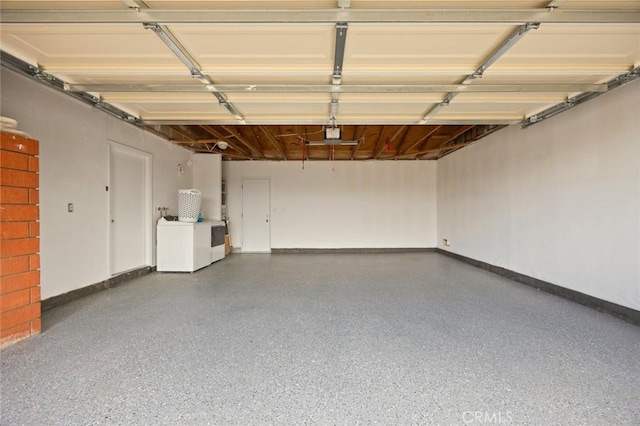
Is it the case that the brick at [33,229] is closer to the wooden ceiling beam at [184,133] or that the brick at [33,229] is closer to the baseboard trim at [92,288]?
the baseboard trim at [92,288]

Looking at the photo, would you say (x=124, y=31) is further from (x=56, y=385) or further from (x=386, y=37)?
(x=56, y=385)

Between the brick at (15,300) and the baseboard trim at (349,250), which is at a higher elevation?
the brick at (15,300)

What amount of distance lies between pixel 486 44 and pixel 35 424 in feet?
12.3

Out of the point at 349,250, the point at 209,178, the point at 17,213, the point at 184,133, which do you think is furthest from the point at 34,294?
the point at 349,250

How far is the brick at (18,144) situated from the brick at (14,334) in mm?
1480

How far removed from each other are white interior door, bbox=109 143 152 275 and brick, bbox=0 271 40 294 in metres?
1.65

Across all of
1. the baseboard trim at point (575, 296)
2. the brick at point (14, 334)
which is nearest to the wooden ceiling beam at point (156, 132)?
the brick at point (14, 334)

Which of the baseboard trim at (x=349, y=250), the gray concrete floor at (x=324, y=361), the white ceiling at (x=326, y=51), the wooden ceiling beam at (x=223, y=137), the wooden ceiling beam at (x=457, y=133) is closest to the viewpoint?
the gray concrete floor at (x=324, y=361)

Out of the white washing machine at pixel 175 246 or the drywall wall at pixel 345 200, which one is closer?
the white washing machine at pixel 175 246

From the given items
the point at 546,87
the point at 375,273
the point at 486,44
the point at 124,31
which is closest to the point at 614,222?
the point at 546,87

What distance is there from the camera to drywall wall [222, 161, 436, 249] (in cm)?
759

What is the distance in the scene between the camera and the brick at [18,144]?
2.20 m

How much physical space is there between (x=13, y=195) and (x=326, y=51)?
2835mm

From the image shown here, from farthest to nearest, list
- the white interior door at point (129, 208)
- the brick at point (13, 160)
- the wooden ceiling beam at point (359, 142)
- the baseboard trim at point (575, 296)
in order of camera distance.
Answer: the wooden ceiling beam at point (359, 142), the white interior door at point (129, 208), the baseboard trim at point (575, 296), the brick at point (13, 160)
